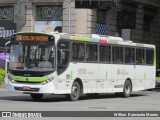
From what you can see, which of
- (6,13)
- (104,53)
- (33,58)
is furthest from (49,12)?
(33,58)

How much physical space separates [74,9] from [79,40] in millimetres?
17030

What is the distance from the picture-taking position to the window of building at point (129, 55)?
2739 cm

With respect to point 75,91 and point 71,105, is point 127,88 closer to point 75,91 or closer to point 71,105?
point 75,91

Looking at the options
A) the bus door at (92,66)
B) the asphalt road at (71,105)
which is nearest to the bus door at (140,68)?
the bus door at (92,66)

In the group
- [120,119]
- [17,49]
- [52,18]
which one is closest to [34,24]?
[52,18]

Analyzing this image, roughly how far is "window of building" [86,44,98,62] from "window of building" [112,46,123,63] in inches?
68.8

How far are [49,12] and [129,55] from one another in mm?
15615

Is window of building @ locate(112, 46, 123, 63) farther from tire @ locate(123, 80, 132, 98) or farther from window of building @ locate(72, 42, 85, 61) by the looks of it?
window of building @ locate(72, 42, 85, 61)

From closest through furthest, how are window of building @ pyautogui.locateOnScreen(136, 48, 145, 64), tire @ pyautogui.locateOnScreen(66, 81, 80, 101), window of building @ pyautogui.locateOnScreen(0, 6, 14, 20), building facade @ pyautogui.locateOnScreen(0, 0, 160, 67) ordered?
1. tire @ pyautogui.locateOnScreen(66, 81, 80, 101)
2. window of building @ pyautogui.locateOnScreen(136, 48, 145, 64)
3. building facade @ pyautogui.locateOnScreen(0, 0, 160, 67)
4. window of building @ pyautogui.locateOnScreen(0, 6, 14, 20)

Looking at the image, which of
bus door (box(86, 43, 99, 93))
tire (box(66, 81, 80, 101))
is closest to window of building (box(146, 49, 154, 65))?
bus door (box(86, 43, 99, 93))

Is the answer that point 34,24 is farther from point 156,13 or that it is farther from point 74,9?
point 156,13

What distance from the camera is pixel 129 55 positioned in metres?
27.6

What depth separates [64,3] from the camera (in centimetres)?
4050

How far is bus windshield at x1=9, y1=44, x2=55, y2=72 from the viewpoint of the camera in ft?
71.4
